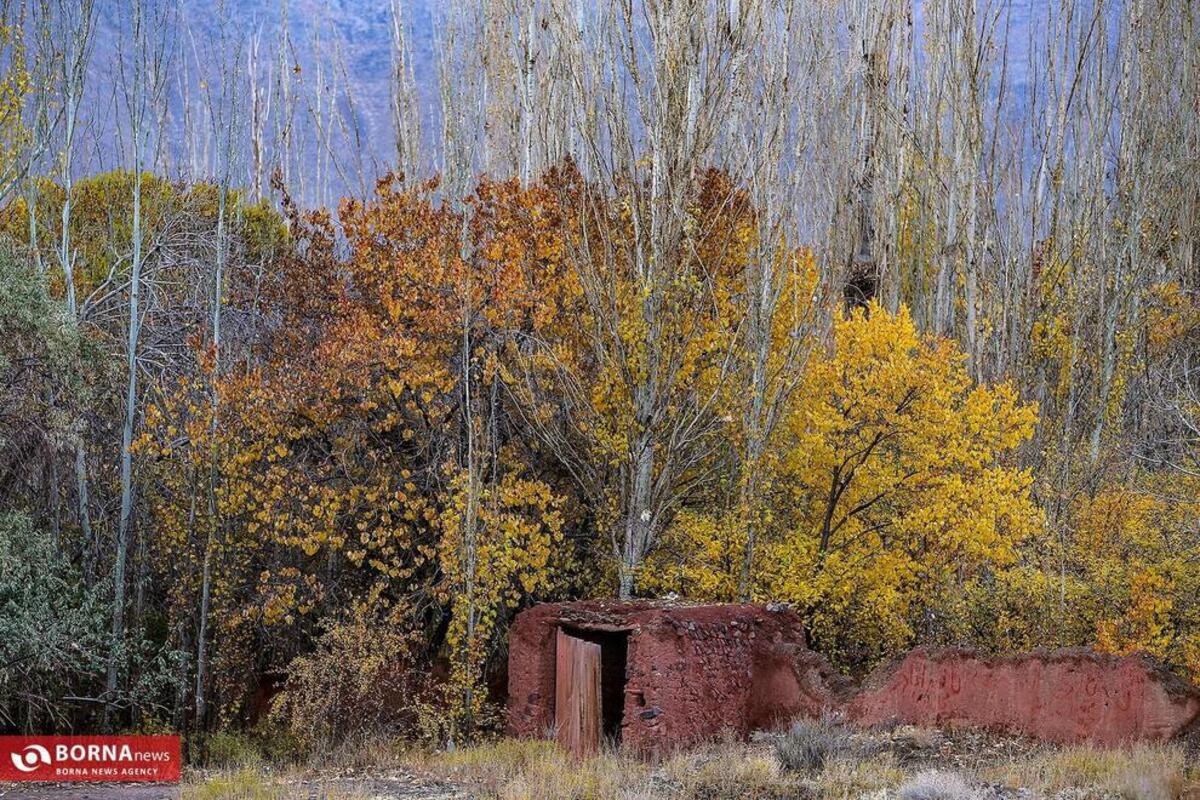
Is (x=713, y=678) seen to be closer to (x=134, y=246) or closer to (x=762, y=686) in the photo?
(x=762, y=686)

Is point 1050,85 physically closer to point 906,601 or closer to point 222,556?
point 906,601

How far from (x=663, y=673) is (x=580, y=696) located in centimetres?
95

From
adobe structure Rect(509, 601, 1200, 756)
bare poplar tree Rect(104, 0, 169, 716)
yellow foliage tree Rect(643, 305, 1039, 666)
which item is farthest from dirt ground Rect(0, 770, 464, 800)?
yellow foliage tree Rect(643, 305, 1039, 666)

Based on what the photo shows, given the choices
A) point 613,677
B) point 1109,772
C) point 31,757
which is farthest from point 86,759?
point 1109,772

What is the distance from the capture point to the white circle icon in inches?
496

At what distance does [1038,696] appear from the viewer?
1242cm

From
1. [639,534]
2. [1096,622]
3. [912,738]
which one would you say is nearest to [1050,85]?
[1096,622]

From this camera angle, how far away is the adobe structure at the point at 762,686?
1198 cm

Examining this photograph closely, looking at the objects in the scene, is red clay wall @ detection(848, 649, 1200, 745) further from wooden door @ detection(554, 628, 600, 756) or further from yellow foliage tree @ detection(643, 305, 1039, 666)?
wooden door @ detection(554, 628, 600, 756)

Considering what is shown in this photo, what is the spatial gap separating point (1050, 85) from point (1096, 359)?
505 cm

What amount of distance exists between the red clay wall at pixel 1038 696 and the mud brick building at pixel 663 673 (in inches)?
26.7

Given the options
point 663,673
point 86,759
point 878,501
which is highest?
point 878,501

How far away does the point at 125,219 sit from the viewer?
64.9 feet

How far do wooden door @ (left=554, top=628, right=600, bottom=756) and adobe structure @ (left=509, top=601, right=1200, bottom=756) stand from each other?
1 cm
